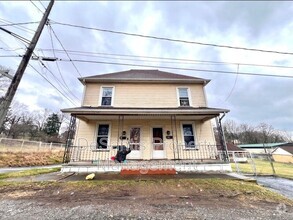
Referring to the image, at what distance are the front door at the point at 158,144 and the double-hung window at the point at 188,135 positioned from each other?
59.7 inches

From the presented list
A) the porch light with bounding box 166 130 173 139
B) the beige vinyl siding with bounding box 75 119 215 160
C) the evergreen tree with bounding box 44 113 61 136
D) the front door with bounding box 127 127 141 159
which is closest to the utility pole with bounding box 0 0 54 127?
the beige vinyl siding with bounding box 75 119 215 160

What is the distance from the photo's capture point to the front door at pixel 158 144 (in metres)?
9.33

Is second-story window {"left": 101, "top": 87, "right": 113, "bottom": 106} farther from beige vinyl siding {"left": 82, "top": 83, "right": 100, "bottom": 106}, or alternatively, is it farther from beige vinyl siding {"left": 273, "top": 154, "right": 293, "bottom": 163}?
beige vinyl siding {"left": 273, "top": 154, "right": 293, "bottom": 163}

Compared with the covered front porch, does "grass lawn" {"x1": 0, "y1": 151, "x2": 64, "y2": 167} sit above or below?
below

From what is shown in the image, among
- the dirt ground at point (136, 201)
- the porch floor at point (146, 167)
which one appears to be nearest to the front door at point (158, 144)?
the porch floor at point (146, 167)

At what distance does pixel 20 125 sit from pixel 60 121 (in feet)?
31.5

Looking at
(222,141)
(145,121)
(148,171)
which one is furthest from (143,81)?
(222,141)

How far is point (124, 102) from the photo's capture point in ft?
34.1

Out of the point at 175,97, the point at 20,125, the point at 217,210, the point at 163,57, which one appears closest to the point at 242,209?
the point at 217,210

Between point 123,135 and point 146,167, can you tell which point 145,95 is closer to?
point 123,135

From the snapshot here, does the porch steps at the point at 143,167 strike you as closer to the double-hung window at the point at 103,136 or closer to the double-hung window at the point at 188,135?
the double-hung window at the point at 103,136

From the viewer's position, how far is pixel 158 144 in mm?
9305

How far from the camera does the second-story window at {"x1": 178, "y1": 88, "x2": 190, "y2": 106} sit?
10703 millimetres

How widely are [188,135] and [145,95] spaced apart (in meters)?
4.05
